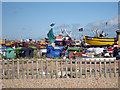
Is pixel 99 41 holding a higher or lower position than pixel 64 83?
higher

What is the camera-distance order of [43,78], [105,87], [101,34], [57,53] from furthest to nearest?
[101,34], [57,53], [43,78], [105,87]

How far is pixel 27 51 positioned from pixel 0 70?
1152 centimetres

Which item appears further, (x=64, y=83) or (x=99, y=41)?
(x=99, y=41)

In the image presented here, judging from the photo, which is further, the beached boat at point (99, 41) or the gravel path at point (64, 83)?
the beached boat at point (99, 41)

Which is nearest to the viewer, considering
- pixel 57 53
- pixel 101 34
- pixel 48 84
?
pixel 48 84

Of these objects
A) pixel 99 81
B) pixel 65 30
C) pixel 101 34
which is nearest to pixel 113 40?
pixel 101 34

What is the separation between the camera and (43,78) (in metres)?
9.34

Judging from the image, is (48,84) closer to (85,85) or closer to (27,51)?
(85,85)

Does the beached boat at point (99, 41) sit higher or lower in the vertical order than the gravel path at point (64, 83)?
higher

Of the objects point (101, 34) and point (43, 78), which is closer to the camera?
point (43, 78)

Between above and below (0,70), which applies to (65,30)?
above

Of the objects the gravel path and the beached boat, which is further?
the beached boat

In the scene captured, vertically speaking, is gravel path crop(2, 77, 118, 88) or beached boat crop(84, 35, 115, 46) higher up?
beached boat crop(84, 35, 115, 46)

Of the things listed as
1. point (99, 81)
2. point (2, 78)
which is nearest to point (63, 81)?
point (99, 81)
